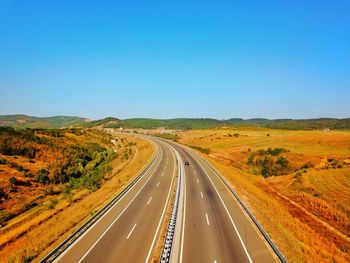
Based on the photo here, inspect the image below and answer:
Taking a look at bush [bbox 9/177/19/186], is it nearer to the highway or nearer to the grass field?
the highway

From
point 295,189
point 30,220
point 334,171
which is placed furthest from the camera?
point 334,171

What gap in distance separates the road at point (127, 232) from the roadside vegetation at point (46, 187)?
2542 mm

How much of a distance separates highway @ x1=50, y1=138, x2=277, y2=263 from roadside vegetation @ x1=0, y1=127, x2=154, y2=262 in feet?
10.6

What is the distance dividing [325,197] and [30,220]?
39.6m

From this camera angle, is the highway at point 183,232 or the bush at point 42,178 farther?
the bush at point 42,178

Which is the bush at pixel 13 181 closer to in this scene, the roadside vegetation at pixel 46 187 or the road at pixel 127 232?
the roadside vegetation at pixel 46 187

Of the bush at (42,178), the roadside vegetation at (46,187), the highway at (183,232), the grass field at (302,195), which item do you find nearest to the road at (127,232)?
the highway at (183,232)

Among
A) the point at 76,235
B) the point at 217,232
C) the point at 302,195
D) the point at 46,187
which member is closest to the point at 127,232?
the point at 76,235

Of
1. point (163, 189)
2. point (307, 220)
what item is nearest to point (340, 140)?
point (307, 220)

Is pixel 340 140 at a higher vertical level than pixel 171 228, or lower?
higher

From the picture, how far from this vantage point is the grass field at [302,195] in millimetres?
22516

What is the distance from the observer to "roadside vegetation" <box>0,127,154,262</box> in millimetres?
25797

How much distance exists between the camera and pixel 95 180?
49156 millimetres

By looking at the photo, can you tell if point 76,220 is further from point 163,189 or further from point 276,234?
point 276,234
